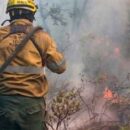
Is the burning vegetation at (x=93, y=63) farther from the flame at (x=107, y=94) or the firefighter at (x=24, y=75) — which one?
the firefighter at (x=24, y=75)

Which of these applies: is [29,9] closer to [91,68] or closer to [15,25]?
[15,25]

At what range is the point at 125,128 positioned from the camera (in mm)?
8375

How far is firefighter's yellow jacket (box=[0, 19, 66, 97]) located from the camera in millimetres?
3842

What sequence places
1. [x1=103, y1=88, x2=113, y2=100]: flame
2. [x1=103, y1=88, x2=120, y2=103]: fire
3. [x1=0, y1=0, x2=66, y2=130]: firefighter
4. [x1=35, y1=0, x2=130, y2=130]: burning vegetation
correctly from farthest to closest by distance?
[x1=103, y1=88, x2=113, y2=100]: flame < [x1=103, y1=88, x2=120, y2=103]: fire < [x1=35, y1=0, x2=130, y2=130]: burning vegetation < [x1=0, y1=0, x2=66, y2=130]: firefighter

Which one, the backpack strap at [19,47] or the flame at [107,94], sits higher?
the backpack strap at [19,47]

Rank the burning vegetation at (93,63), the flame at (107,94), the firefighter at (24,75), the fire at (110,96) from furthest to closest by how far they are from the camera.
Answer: the flame at (107,94) < the fire at (110,96) < the burning vegetation at (93,63) < the firefighter at (24,75)

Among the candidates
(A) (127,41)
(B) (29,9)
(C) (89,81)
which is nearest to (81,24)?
(A) (127,41)

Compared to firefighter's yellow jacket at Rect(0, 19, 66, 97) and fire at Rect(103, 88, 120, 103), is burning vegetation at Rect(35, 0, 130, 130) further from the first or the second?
firefighter's yellow jacket at Rect(0, 19, 66, 97)

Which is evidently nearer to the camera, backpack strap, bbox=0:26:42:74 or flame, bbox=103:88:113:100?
backpack strap, bbox=0:26:42:74

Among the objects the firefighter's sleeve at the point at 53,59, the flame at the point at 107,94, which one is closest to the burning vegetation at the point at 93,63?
the flame at the point at 107,94

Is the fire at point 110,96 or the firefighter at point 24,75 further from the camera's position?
the fire at point 110,96

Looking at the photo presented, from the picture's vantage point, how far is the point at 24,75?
3.87 m

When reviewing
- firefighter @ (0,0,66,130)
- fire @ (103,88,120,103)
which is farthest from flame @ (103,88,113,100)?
firefighter @ (0,0,66,130)

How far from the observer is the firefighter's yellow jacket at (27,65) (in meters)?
3.84
